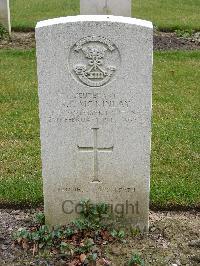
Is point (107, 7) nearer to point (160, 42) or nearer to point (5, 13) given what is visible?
point (160, 42)

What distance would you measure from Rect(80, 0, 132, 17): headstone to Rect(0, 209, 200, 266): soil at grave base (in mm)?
6443

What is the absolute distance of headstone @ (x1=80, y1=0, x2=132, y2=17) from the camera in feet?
34.7

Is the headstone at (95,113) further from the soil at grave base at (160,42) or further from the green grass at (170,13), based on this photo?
the green grass at (170,13)

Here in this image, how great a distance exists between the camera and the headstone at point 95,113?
12.8 feet

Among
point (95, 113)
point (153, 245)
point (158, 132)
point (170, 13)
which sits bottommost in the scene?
point (153, 245)

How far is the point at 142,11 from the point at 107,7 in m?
3.33

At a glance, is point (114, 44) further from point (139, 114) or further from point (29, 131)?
point (29, 131)

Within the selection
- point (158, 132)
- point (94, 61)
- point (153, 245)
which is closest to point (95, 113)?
point (94, 61)

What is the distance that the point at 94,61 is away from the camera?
3.98 meters

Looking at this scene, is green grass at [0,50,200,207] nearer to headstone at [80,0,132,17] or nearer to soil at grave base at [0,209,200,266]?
soil at grave base at [0,209,200,266]

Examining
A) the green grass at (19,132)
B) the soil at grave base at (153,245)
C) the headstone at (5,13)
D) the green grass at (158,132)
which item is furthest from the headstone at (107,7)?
the soil at grave base at (153,245)

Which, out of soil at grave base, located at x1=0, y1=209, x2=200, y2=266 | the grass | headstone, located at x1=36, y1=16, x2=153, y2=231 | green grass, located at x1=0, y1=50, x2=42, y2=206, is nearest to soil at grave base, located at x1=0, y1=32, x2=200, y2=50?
the grass

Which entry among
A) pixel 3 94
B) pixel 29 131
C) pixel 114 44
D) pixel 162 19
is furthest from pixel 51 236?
pixel 162 19

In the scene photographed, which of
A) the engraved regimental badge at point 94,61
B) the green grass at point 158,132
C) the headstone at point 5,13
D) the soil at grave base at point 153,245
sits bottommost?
the soil at grave base at point 153,245
